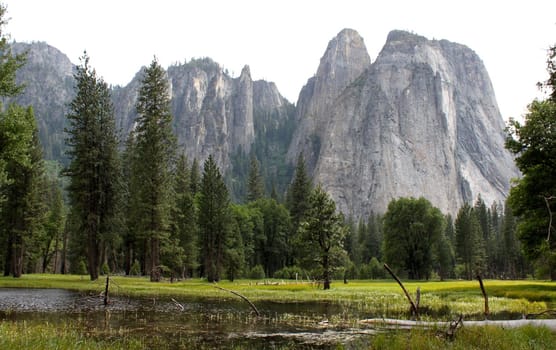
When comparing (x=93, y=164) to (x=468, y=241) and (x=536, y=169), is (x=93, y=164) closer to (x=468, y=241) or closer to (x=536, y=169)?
(x=536, y=169)

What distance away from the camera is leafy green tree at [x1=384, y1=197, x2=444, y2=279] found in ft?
251

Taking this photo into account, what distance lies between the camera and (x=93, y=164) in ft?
143

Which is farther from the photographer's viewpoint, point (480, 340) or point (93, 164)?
point (93, 164)

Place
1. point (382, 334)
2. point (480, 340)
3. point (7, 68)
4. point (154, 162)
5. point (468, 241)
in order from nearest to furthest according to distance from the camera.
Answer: point (480, 340) < point (382, 334) < point (7, 68) < point (154, 162) < point (468, 241)

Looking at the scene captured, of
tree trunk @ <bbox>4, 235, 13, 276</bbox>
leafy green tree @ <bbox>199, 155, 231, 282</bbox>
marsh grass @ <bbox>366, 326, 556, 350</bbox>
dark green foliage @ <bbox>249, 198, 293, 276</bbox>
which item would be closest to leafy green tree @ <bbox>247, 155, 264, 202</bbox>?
dark green foliage @ <bbox>249, 198, 293, 276</bbox>

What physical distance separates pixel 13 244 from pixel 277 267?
52252mm

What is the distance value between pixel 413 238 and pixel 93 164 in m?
53.1

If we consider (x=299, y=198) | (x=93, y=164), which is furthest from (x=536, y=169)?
(x=299, y=198)

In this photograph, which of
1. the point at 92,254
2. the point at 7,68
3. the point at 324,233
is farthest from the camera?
the point at 324,233

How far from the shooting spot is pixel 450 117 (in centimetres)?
19875

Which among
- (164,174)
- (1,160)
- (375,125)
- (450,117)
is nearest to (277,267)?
(164,174)

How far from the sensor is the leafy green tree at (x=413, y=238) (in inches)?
3007

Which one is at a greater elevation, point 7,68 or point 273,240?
point 7,68

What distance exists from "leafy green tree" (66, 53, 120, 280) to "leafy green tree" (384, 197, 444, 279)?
47839mm
